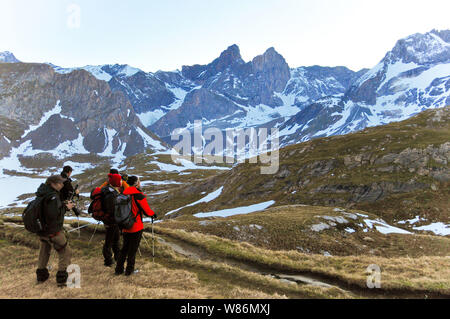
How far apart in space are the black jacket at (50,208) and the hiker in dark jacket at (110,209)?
1.89m

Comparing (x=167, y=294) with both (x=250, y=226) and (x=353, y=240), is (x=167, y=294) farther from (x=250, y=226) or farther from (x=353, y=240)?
(x=353, y=240)

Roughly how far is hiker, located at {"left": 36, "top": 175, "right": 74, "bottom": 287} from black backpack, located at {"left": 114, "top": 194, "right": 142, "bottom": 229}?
2.05 m

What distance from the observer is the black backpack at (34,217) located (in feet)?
31.1

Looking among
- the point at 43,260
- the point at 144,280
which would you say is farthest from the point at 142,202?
the point at 43,260

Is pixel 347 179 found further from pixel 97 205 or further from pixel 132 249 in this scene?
pixel 97 205

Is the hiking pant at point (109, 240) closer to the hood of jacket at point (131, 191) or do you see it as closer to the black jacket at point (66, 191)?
the black jacket at point (66, 191)

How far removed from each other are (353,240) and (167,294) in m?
26.0

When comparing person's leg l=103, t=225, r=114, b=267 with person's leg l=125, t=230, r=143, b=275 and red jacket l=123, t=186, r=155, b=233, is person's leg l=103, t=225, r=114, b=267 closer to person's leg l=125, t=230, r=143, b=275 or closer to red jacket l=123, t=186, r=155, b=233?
person's leg l=125, t=230, r=143, b=275

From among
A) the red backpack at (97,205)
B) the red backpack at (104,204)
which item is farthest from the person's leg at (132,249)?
the red backpack at (97,205)

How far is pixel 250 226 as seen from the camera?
2967 centimetres

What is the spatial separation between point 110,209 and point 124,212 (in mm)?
1450

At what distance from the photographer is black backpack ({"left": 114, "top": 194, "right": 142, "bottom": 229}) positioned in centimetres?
1030

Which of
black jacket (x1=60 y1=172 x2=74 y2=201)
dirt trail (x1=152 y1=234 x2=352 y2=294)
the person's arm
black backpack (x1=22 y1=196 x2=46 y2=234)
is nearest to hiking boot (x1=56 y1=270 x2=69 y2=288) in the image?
black backpack (x1=22 y1=196 x2=46 y2=234)
